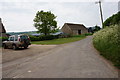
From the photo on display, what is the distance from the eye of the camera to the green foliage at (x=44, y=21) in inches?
1473

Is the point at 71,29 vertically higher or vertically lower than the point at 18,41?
higher

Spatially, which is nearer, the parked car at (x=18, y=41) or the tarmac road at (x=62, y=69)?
the tarmac road at (x=62, y=69)

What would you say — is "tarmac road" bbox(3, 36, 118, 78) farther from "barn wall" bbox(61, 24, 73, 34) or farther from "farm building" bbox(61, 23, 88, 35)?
"barn wall" bbox(61, 24, 73, 34)

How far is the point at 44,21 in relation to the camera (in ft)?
123

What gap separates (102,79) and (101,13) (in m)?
26.0

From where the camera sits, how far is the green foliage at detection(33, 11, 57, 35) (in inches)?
1473

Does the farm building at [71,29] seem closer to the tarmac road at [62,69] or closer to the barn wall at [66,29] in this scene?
the barn wall at [66,29]

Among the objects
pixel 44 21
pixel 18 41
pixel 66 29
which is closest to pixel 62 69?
pixel 18 41

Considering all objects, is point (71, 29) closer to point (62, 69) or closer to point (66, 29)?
point (66, 29)

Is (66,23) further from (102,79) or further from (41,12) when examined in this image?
(102,79)

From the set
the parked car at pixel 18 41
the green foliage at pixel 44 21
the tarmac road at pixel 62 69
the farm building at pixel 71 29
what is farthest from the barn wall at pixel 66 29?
the tarmac road at pixel 62 69

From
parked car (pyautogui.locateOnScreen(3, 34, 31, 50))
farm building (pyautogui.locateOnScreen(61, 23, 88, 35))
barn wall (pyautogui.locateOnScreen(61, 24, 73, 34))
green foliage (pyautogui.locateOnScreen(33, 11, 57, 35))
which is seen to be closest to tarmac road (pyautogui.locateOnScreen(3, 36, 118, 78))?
parked car (pyautogui.locateOnScreen(3, 34, 31, 50))

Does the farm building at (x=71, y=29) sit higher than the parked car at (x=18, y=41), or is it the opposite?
the farm building at (x=71, y=29)

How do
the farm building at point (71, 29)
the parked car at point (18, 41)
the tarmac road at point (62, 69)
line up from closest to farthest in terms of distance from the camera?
the tarmac road at point (62, 69)
the parked car at point (18, 41)
the farm building at point (71, 29)
